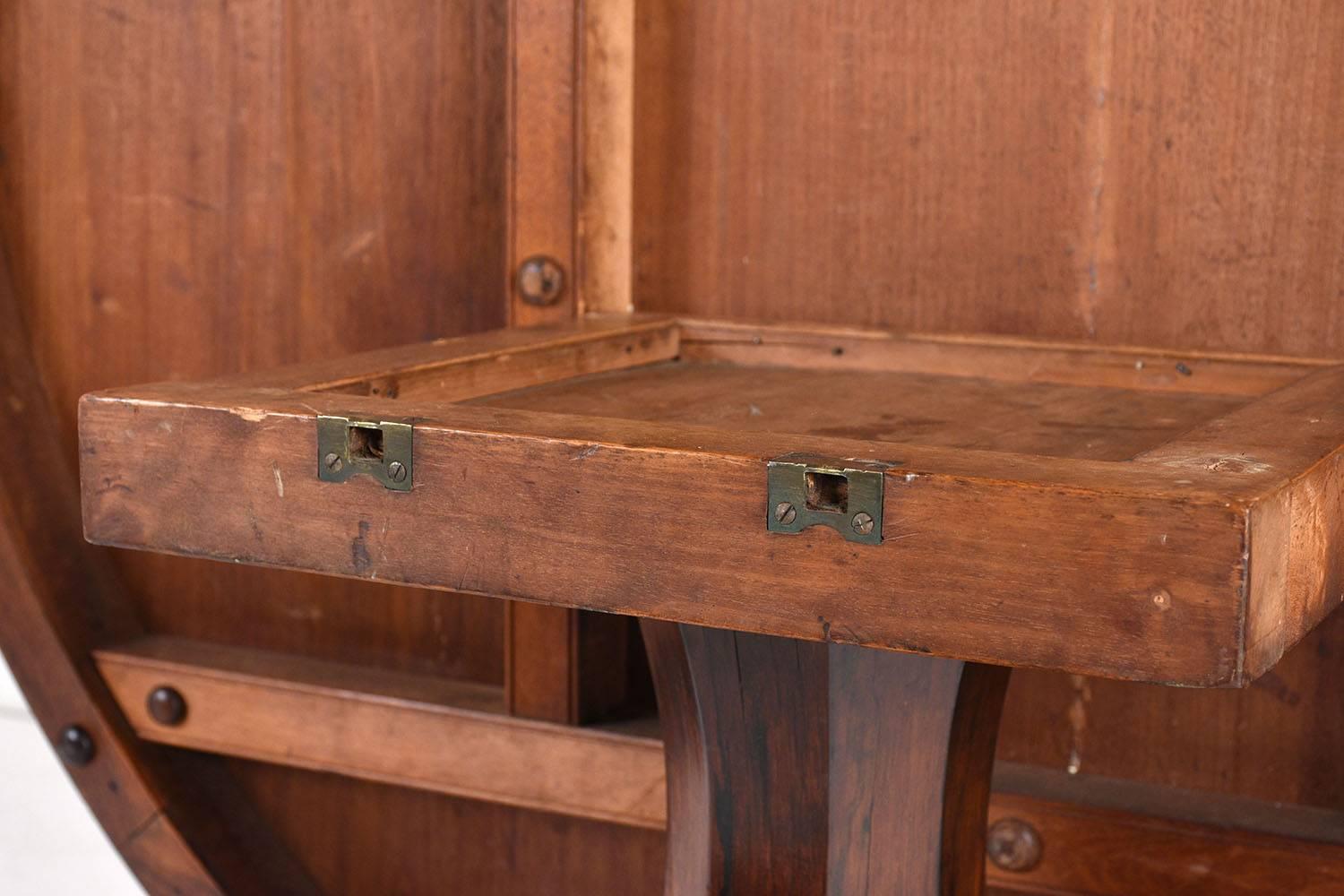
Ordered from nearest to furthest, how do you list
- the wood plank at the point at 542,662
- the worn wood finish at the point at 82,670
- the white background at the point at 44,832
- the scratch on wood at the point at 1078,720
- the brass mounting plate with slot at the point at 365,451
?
1. the brass mounting plate with slot at the point at 365,451
2. the scratch on wood at the point at 1078,720
3. the wood plank at the point at 542,662
4. the worn wood finish at the point at 82,670
5. the white background at the point at 44,832

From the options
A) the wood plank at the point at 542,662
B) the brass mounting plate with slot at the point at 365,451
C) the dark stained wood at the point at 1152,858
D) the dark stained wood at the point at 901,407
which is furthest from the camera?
the wood plank at the point at 542,662

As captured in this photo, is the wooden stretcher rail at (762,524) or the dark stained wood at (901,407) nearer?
the wooden stretcher rail at (762,524)

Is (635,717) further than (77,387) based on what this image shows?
No

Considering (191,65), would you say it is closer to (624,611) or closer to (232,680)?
(232,680)

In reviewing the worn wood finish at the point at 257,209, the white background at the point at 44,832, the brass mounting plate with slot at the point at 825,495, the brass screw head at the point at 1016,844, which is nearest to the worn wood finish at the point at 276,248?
the worn wood finish at the point at 257,209

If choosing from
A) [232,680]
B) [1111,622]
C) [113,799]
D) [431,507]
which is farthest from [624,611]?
[113,799]

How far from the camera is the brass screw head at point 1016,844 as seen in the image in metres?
1.42

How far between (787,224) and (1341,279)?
0.47 m

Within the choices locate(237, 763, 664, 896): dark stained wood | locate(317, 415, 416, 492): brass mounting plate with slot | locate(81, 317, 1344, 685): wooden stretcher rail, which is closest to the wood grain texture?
locate(81, 317, 1344, 685): wooden stretcher rail

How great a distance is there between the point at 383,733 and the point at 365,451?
82cm

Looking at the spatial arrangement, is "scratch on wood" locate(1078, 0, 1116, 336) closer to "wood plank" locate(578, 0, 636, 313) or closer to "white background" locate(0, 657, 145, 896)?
"wood plank" locate(578, 0, 636, 313)

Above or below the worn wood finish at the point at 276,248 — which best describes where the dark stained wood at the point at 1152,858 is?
below

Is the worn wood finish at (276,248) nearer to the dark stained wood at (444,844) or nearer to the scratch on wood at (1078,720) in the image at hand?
the dark stained wood at (444,844)

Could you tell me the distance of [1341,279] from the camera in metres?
1.33
